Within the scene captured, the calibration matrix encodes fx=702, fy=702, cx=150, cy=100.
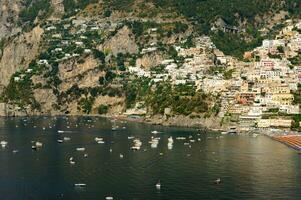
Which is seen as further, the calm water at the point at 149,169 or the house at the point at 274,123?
the house at the point at 274,123

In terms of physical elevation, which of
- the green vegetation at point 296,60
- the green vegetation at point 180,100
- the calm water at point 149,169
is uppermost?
the green vegetation at point 296,60

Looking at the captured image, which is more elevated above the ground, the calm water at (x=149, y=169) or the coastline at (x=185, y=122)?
the coastline at (x=185, y=122)

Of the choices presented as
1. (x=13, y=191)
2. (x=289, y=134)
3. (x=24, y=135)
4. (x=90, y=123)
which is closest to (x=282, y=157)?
(x=289, y=134)

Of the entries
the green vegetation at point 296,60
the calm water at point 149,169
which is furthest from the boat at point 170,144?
the green vegetation at point 296,60

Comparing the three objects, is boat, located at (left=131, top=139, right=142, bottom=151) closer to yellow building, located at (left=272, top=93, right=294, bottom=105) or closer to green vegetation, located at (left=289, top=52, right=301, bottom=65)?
yellow building, located at (left=272, top=93, right=294, bottom=105)

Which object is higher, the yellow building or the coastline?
the yellow building

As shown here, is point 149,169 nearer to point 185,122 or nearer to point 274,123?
point 274,123

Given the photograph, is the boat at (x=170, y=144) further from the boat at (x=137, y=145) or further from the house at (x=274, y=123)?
the house at (x=274, y=123)

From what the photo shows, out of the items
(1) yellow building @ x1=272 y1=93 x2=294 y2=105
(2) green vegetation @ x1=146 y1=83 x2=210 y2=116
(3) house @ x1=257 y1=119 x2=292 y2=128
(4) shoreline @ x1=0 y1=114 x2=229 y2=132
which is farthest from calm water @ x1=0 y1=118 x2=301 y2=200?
(2) green vegetation @ x1=146 y1=83 x2=210 y2=116

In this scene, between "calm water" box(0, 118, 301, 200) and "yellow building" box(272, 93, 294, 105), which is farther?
"yellow building" box(272, 93, 294, 105)
